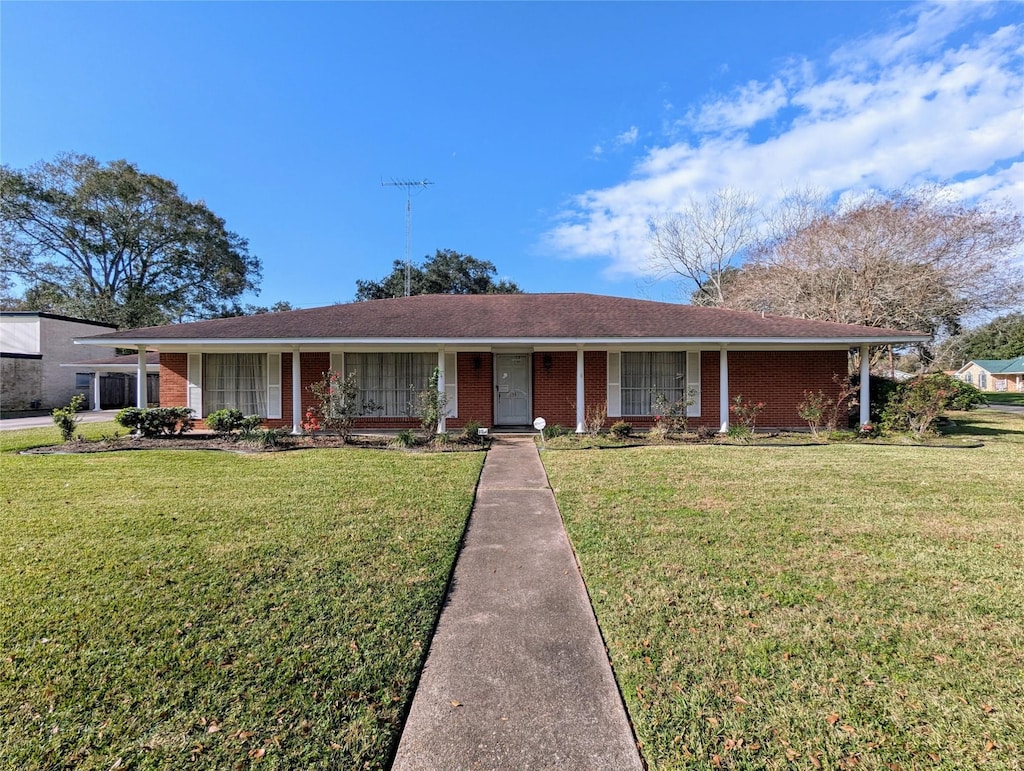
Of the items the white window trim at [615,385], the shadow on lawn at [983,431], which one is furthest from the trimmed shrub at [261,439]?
the shadow on lawn at [983,431]

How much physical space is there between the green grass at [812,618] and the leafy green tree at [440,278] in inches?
1084

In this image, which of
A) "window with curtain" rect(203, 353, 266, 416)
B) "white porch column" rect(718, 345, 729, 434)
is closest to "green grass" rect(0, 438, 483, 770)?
"window with curtain" rect(203, 353, 266, 416)

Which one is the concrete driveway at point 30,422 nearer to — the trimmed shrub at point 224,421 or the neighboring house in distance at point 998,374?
the trimmed shrub at point 224,421

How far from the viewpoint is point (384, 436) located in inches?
429

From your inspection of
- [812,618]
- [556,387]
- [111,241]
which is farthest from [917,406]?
[111,241]

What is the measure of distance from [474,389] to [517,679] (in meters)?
9.71

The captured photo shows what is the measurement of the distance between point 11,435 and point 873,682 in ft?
55.5

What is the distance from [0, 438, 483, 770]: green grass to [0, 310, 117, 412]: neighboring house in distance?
21458 millimetres

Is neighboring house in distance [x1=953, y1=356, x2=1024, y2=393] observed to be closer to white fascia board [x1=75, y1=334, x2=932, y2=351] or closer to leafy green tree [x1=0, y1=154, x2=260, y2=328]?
white fascia board [x1=75, y1=334, x2=932, y2=351]

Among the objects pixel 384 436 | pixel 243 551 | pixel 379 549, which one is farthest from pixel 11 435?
pixel 379 549

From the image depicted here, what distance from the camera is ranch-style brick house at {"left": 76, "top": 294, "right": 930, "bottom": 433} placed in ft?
36.4

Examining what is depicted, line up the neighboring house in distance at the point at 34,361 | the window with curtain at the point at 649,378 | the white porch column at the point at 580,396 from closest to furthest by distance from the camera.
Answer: the white porch column at the point at 580,396 < the window with curtain at the point at 649,378 < the neighboring house in distance at the point at 34,361

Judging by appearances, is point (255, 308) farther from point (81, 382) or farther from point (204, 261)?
point (81, 382)

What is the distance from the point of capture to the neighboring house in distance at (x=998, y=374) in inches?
1713
